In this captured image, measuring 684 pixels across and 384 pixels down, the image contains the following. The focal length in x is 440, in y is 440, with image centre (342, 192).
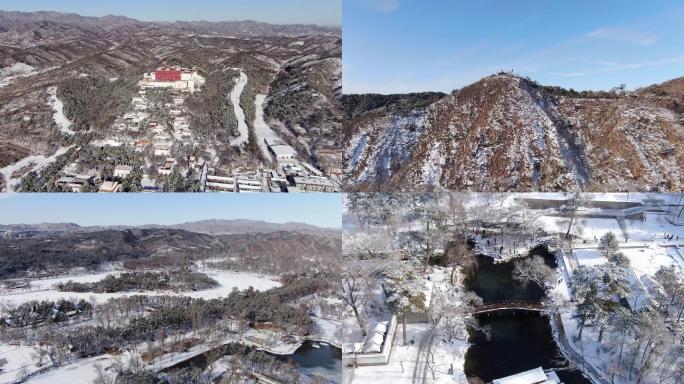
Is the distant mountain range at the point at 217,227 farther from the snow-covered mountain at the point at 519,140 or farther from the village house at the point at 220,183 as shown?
the snow-covered mountain at the point at 519,140

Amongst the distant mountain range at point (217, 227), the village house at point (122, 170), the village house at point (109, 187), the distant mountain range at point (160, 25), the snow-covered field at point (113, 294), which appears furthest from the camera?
the distant mountain range at point (160, 25)

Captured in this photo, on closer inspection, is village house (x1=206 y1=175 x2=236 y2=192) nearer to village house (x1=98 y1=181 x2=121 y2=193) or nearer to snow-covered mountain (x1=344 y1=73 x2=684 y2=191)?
village house (x1=98 y1=181 x2=121 y2=193)

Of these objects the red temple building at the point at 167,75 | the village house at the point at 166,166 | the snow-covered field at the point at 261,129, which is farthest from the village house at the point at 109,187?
the red temple building at the point at 167,75

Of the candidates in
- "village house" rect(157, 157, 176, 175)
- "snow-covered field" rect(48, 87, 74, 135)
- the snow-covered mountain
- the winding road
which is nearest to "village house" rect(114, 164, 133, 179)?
"village house" rect(157, 157, 176, 175)

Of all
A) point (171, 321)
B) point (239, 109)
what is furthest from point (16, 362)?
point (239, 109)

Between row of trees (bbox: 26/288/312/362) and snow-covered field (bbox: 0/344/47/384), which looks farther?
row of trees (bbox: 26/288/312/362)

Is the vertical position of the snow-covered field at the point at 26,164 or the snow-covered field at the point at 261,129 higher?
the snow-covered field at the point at 261,129
